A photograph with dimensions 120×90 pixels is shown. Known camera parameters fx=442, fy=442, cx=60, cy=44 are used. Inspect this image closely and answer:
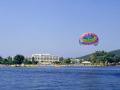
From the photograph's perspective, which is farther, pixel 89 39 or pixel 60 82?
pixel 89 39

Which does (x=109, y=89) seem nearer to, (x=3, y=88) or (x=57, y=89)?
(x=57, y=89)

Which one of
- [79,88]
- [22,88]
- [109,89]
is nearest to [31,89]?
[22,88]

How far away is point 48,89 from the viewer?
54625 millimetres

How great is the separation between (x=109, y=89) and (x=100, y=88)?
1992mm

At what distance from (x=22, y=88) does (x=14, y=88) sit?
1.02 m

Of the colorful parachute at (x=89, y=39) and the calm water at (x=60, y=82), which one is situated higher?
the colorful parachute at (x=89, y=39)

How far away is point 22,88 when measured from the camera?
2184 inches

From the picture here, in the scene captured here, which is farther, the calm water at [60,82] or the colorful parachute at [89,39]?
the colorful parachute at [89,39]

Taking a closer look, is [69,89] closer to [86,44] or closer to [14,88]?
[14,88]

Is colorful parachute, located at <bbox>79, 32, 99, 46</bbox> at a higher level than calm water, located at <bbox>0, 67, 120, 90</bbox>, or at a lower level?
higher

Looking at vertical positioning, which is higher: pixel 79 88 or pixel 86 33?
A: pixel 86 33

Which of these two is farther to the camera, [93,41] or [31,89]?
[93,41]

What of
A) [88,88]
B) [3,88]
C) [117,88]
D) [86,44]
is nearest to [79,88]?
[88,88]

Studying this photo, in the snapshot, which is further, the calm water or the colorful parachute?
the colorful parachute
